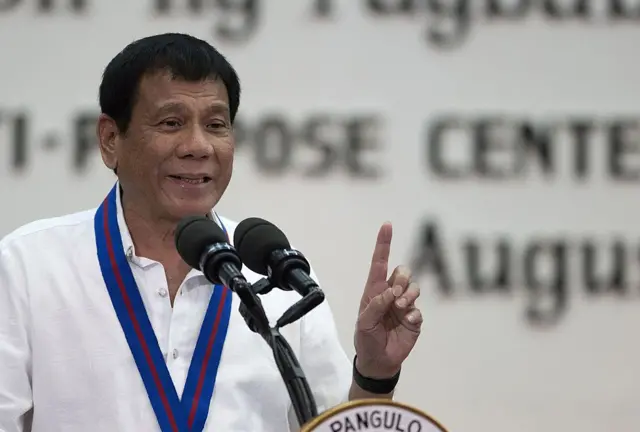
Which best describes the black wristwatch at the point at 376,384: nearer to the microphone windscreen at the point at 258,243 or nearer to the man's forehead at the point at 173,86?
the microphone windscreen at the point at 258,243

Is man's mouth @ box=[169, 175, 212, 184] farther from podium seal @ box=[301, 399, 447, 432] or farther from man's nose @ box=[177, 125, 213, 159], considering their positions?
podium seal @ box=[301, 399, 447, 432]

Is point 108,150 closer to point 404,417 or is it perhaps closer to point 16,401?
point 16,401

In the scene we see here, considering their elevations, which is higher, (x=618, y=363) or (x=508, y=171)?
(x=508, y=171)

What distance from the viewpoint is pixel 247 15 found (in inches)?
116

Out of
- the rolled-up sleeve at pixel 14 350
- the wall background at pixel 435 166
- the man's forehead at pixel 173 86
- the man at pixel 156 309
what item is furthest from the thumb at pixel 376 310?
the wall background at pixel 435 166

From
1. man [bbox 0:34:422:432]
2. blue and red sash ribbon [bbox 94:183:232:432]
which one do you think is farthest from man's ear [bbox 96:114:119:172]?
blue and red sash ribbon [bbox 94:183:232:432]

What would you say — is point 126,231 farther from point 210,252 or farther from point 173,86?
point 210,252

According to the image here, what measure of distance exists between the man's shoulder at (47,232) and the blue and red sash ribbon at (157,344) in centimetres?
5

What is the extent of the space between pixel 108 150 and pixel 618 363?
1.79m

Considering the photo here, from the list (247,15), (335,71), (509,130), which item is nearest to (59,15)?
(247,15)

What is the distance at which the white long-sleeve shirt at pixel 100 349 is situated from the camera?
1702 millimetres

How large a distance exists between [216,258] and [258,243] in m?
0.08

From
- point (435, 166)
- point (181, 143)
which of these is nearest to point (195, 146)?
point (181, 143)

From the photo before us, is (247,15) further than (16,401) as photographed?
Yes
